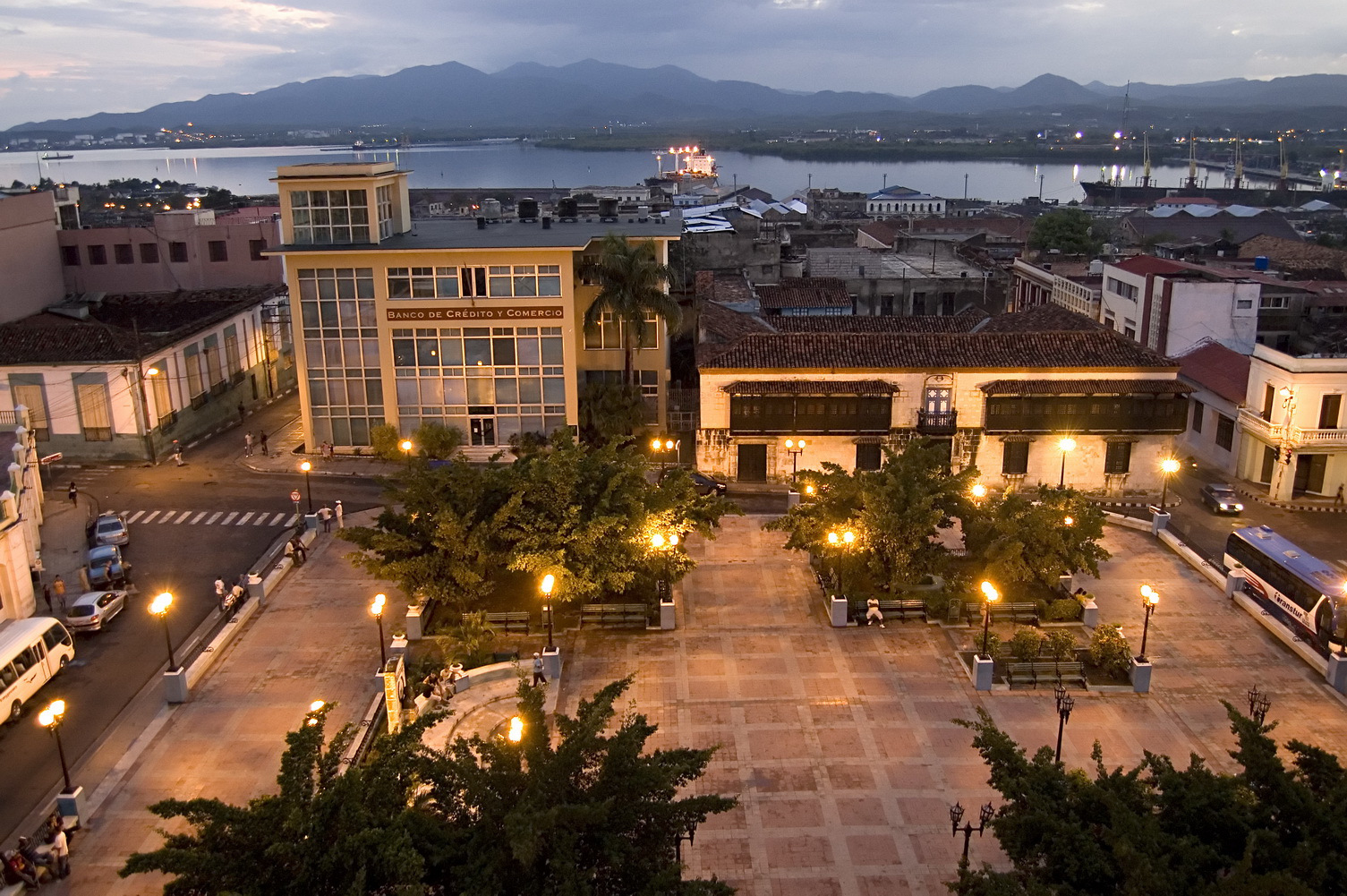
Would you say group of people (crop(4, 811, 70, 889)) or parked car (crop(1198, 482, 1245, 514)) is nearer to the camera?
group of people (crop(4, 811, 70, 889))

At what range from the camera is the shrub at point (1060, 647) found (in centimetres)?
2509

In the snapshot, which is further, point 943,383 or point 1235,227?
point 1235,227

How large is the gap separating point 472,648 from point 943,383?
2135 cm

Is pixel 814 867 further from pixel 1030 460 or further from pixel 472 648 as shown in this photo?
pixel 1030 460

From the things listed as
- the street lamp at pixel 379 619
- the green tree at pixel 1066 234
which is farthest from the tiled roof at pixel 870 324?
the green tree at pixel 1066 234

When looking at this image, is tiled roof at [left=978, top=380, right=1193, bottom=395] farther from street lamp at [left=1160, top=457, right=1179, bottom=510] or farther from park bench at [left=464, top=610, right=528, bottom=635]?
park bench at [left=464, top=610, right=528, bottom=635]

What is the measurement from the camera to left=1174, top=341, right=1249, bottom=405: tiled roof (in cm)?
4250

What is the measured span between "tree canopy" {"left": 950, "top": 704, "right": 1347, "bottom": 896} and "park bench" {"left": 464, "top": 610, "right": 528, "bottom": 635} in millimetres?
14954

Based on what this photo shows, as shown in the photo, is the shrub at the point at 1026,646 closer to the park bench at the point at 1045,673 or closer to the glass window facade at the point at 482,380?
the park bench at the point at 1045,673

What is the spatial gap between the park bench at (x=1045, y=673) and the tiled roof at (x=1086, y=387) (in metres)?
15.4

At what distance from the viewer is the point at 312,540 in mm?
34281

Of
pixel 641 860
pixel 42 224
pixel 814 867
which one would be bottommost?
pixel 814 867

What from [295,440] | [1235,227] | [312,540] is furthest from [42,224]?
[1235,227]

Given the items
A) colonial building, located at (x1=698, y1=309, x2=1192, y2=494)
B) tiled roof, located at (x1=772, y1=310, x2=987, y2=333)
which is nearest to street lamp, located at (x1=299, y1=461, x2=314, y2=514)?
colonial building, located at (x1=698, y1=309, x2=1192, y2=494)
